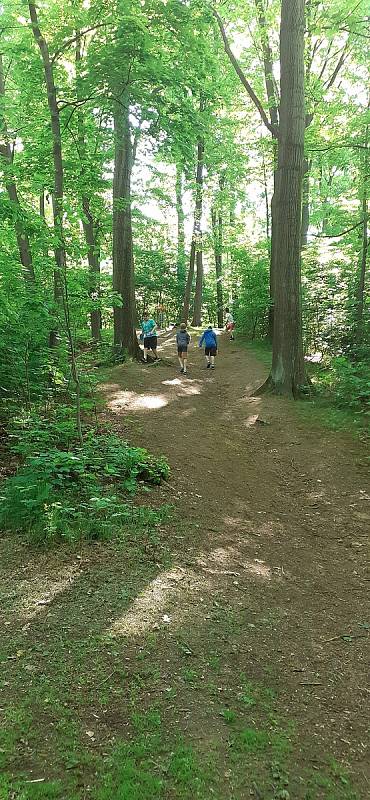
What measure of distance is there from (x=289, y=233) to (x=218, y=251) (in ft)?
47.5

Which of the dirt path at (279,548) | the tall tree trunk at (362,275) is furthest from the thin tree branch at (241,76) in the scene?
the dirt path at (279,548)

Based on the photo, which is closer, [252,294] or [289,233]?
[289,233]

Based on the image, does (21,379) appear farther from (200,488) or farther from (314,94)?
(314,94)

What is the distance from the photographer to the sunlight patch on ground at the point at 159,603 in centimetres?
332

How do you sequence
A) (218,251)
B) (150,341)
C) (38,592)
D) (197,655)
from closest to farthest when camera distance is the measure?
(197,655), (38,592), (150,341), (218,251)

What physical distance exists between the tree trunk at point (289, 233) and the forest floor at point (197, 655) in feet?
14.1

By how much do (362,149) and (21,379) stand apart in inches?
363

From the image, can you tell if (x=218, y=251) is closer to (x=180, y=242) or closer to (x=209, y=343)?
(x=180, y=242)

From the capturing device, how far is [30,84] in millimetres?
9789

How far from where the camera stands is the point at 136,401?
9.89 meters

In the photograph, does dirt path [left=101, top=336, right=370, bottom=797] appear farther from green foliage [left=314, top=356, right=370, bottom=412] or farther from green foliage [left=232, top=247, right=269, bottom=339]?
green foliage [left=232, top=247, right=269, bottom=339]

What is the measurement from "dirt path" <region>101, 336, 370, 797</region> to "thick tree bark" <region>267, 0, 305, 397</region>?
83cm

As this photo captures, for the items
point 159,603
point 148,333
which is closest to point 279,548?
point 159,603

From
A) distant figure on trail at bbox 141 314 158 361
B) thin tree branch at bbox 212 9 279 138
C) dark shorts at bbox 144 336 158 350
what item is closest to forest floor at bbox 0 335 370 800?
distant figure on trail at bbox 141 314 158 361
